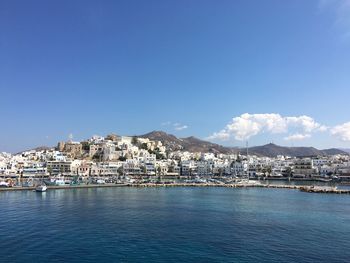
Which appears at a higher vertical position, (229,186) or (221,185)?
(221,185)

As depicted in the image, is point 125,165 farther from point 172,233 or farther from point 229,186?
point 172,233

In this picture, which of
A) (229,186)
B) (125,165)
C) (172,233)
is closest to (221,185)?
(229,186)

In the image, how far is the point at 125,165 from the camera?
10069 centimetres

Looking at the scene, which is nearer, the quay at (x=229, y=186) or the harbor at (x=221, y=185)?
the quay at (x=229, y=186)

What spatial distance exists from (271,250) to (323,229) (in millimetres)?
8726

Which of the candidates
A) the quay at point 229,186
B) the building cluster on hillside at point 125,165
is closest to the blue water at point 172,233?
the quay at point 229,186

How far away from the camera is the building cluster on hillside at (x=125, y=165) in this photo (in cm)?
8912

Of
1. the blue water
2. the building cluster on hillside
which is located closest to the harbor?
the blue water

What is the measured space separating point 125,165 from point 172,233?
75567 millimetres

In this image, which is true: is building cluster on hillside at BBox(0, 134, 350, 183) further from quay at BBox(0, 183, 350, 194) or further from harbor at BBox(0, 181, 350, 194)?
quay at BBox(0, 183, 350, 194)

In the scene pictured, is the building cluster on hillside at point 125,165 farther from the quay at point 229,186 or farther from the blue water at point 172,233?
the blue water at point 172,233

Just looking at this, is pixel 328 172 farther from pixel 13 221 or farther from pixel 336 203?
pixel 13 221

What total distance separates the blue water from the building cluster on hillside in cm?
5030

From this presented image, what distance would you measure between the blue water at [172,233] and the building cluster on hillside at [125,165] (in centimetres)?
5030
